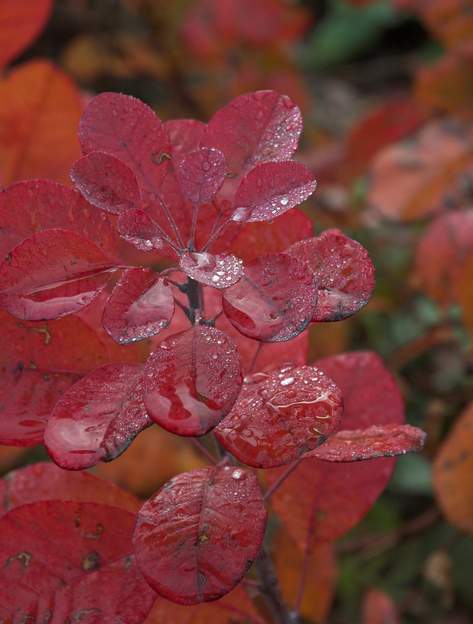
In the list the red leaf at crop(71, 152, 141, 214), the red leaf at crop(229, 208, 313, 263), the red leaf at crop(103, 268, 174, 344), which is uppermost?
the red leaf at crop(71, 152, 141, 214)

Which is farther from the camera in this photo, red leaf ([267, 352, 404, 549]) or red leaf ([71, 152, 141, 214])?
red leaf ([267, 352, 404, 549])

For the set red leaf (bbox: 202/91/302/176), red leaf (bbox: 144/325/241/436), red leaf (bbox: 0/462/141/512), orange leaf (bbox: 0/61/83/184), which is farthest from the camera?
orange leaf (bbox: 0/61/83/184)

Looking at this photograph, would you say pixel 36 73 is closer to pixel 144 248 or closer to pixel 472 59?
pixel 144 248

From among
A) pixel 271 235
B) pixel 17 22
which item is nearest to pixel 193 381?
pixel 271 235

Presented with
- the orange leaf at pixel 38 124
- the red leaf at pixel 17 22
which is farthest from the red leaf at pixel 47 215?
the red leaf at pixel 17 22

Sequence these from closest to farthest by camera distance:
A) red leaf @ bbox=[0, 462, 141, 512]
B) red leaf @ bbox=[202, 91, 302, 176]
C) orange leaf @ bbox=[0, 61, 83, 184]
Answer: red leaf @ bbox=[202, 91, 302, 176] → red leaf @ bbox=[0, 462, 141, 512] → orange leaf @ bbox=[0, 61, 83, 184]

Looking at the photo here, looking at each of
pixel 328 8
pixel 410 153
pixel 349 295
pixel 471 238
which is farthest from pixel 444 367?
pixel 328 8

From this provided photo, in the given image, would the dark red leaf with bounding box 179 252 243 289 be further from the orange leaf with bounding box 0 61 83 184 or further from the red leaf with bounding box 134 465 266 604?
the orange leaf with bounding box 0 61 83 184

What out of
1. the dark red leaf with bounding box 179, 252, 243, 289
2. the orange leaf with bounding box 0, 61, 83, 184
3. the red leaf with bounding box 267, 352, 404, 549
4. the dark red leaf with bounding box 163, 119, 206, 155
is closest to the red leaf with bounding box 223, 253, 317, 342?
the dark red leaf with bounding box 179, 252, 243, 289
